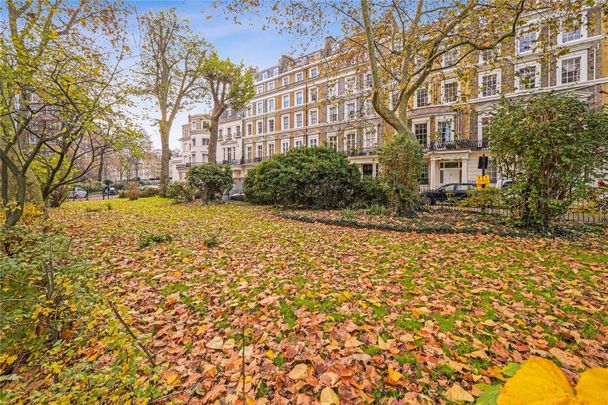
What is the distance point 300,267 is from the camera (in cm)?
463

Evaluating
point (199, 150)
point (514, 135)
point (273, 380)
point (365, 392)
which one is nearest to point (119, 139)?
point (273, 380)

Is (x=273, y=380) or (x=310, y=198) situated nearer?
(x=273, y=380)

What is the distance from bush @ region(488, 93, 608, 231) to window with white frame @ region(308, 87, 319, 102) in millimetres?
27249

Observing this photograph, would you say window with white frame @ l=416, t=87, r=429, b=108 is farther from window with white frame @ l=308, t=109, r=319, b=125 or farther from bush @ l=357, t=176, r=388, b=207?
bush @ l=357, t=176, r=388, b=207

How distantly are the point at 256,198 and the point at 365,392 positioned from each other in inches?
559

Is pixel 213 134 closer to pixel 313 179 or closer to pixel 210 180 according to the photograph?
pixel 210 180

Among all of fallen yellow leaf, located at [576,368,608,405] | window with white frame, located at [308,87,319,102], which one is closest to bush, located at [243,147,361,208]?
fallen yellow leaf, located at [576,368,608,405]

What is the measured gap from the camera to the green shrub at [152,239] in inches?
231

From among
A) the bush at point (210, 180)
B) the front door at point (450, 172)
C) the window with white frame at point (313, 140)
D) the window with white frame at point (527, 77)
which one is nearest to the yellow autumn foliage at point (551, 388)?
the window with white frame at point (527, 77)

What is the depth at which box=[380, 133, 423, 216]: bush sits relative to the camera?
908 cm

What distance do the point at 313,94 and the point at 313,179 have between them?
25361mm

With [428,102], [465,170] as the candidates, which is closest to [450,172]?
[465,170]

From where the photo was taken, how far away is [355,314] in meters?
3.12

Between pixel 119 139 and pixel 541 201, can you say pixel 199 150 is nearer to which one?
pixel 119 139
